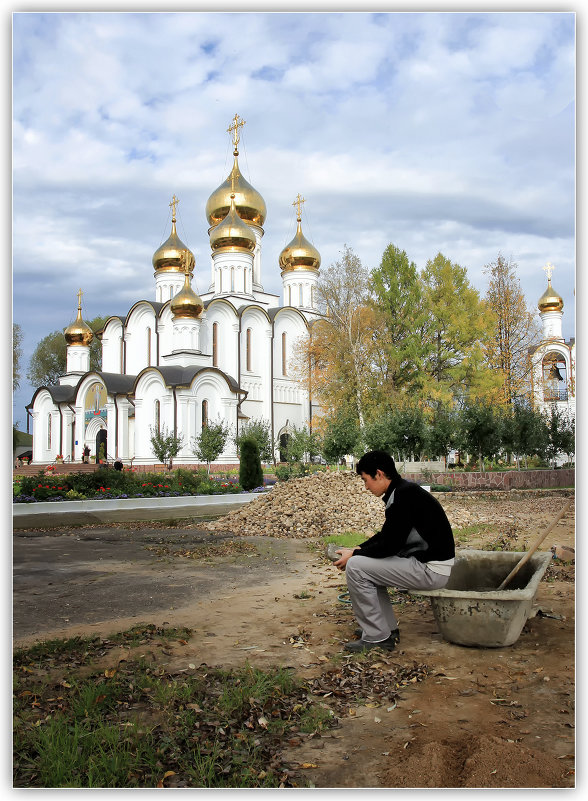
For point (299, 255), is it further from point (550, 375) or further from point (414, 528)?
point (414, 528)

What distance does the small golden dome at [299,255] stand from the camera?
122 feet

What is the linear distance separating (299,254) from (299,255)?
6 centimetres

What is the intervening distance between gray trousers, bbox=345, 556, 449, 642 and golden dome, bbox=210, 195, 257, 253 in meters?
31.6

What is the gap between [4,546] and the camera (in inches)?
92.0

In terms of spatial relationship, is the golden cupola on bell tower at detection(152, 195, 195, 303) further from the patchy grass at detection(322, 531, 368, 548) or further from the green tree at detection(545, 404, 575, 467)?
the patchy grass at detection(322, 531, 368, 548)

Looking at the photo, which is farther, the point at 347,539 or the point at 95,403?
the point at 95,403

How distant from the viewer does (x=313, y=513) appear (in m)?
10.4

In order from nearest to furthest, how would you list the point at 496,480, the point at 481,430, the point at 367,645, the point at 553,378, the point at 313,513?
the point at 367,645 → the point at 313,513 → the point at 496,480 → the point at 481,430 → the point at 553,378

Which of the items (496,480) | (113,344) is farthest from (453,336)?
(113,344)

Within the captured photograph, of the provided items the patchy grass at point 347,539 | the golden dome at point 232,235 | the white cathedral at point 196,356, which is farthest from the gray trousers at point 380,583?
the golden dome at point 232,235

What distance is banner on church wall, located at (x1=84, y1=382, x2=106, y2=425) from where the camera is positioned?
107 ft

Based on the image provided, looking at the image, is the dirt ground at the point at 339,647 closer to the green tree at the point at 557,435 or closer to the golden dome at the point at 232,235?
the green tree at the point at 557,435

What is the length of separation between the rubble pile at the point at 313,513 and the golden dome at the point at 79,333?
2899 centimetres

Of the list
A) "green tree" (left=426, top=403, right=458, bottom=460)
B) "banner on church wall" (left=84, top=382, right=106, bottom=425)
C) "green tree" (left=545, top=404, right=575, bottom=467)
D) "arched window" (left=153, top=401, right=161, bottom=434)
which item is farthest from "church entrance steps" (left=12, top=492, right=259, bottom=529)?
"banner on church wall" (left=84, top=382, right=106, bottom=425)
